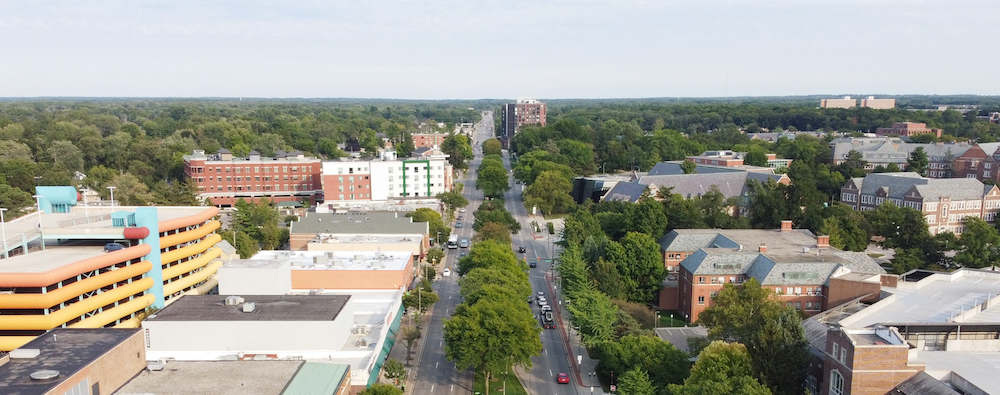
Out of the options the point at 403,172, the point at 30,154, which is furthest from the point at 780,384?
the point at 30,154

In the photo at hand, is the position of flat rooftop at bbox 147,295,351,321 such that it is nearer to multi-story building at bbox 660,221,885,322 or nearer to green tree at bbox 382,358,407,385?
green tree at bbox 382,358,407,385

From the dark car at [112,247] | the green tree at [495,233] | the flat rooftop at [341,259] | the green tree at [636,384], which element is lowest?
Result: the green tree at [636,384]

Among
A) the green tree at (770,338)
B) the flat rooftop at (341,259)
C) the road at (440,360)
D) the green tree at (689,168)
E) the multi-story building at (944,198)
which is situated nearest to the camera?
the green tree at (770,338)

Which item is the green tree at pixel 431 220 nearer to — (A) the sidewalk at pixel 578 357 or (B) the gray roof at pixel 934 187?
(A) the sidewalk at pixel 578 357

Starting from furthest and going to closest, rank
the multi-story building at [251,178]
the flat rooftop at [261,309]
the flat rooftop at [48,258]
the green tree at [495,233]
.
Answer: the multi-story building at [251,178] < the green tree at [495,233] < the flat rooftop at [48,258] < the flat rooftop at [261,309]

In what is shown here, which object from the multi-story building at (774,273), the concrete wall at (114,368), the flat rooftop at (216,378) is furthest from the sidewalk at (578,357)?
the concrete wall at (114,368)

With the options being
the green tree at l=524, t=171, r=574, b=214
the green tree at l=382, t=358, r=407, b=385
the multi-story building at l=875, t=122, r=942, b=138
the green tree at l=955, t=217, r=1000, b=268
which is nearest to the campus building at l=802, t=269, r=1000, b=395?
the green tree at l=955, t=217, r=1000, b=268

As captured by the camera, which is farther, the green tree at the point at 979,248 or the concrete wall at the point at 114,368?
the green tree at the point at 979,248
